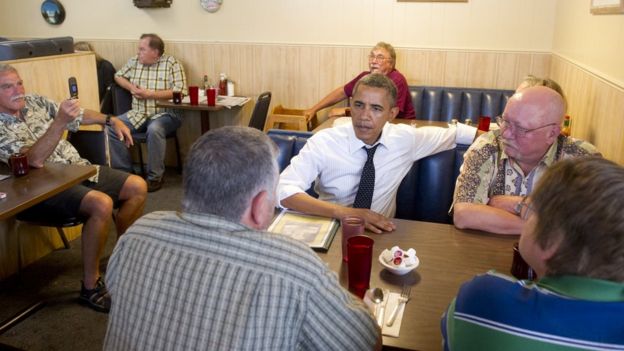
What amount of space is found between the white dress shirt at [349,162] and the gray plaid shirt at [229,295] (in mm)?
1117

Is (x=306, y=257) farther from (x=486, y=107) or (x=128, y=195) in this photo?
(x=486, y=107)

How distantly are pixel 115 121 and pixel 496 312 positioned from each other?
2.81m

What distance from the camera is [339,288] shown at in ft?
3.77

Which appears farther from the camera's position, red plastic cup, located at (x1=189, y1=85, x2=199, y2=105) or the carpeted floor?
red plastic cup, located at (x1=189, y1=85, x2=199, y2=105)

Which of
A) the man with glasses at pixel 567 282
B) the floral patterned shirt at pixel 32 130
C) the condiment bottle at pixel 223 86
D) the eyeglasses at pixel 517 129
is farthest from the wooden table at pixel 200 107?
the man with glasses at pixel 567 282

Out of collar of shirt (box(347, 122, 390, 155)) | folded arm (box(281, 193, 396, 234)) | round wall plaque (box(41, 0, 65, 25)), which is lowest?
folded arm (box(281, 193, 396, 234))

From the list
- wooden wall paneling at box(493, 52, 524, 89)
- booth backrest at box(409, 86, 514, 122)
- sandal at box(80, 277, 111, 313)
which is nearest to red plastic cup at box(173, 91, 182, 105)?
booth backrest at box(409, 86, 514, 122)

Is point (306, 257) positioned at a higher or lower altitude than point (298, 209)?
higher

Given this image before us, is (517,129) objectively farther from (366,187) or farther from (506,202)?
(366,187)

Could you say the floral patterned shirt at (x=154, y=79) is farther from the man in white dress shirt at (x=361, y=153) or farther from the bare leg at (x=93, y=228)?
the man in white dress shirt at (x=361, y=153)

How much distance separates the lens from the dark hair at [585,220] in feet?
2.99

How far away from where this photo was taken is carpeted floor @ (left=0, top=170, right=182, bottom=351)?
8.37 feet

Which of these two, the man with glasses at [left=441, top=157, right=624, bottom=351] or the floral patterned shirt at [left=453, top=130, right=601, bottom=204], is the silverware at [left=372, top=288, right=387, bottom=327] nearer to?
the man with glasses at [left=441, top=157, right=624, bottom=351]

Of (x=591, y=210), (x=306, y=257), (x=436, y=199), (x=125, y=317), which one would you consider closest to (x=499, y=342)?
(x=591, y=210)
